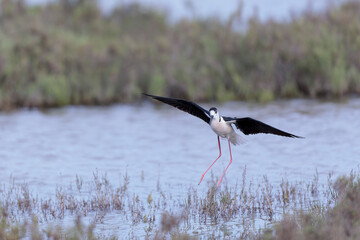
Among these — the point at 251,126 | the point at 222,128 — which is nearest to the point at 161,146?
the point at 222,128

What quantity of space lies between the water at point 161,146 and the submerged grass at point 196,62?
50 cm

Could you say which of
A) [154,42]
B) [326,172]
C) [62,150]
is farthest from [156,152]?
[154,42]

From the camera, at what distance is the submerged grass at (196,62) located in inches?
554

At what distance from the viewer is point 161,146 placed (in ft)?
34.3

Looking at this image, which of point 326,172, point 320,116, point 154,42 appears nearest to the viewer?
point 326,172

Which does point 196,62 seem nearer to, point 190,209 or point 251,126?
point 251,126

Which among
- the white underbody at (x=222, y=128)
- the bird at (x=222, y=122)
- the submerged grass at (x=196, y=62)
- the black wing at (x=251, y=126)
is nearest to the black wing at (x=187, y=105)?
the bird at (x=222, y=122)

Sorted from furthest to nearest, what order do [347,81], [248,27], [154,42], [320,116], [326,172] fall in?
[154,42]
[248,27]
[347,81]
[320,116]
[326,172]

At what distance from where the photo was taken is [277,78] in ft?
47.1

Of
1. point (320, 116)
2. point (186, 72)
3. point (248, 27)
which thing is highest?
point (248, 27)

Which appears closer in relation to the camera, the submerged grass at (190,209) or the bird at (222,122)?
the submerged grass at (190,209)

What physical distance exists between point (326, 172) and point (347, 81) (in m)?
6.14

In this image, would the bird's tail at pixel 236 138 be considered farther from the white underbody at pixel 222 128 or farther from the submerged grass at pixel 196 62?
the submerged grass at pixel 196 62

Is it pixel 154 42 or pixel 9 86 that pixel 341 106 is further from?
pixel 9 86
